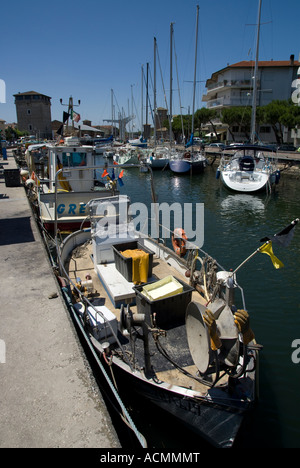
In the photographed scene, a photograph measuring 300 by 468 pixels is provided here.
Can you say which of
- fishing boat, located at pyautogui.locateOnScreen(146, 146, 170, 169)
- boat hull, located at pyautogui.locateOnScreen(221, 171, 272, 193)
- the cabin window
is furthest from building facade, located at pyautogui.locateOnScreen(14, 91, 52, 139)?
the cabin window

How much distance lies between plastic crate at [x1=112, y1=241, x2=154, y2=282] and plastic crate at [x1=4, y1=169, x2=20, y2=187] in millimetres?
15747

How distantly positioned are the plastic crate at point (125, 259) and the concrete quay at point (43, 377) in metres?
1.77

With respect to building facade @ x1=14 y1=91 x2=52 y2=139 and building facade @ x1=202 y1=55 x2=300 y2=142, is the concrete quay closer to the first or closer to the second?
building facade @ x1=202 y1=55 x2=300 y2=142

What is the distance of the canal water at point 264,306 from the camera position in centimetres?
630

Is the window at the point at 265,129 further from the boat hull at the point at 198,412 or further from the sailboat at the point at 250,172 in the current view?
the boat hull at the point at 198,412

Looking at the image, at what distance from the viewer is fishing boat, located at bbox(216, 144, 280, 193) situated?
30375mm

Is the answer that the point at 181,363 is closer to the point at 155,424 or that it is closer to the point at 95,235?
the point at 155,424

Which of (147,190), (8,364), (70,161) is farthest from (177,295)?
(147,190)

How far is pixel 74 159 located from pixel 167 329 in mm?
13027

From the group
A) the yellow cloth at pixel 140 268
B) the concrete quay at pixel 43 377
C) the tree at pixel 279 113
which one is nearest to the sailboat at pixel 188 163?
the tree at pixel 279 113

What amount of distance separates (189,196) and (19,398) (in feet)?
93.7

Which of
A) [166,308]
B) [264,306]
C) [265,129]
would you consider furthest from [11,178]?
[265,129]

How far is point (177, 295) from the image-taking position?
6.93 metres

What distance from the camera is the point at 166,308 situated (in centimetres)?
697
